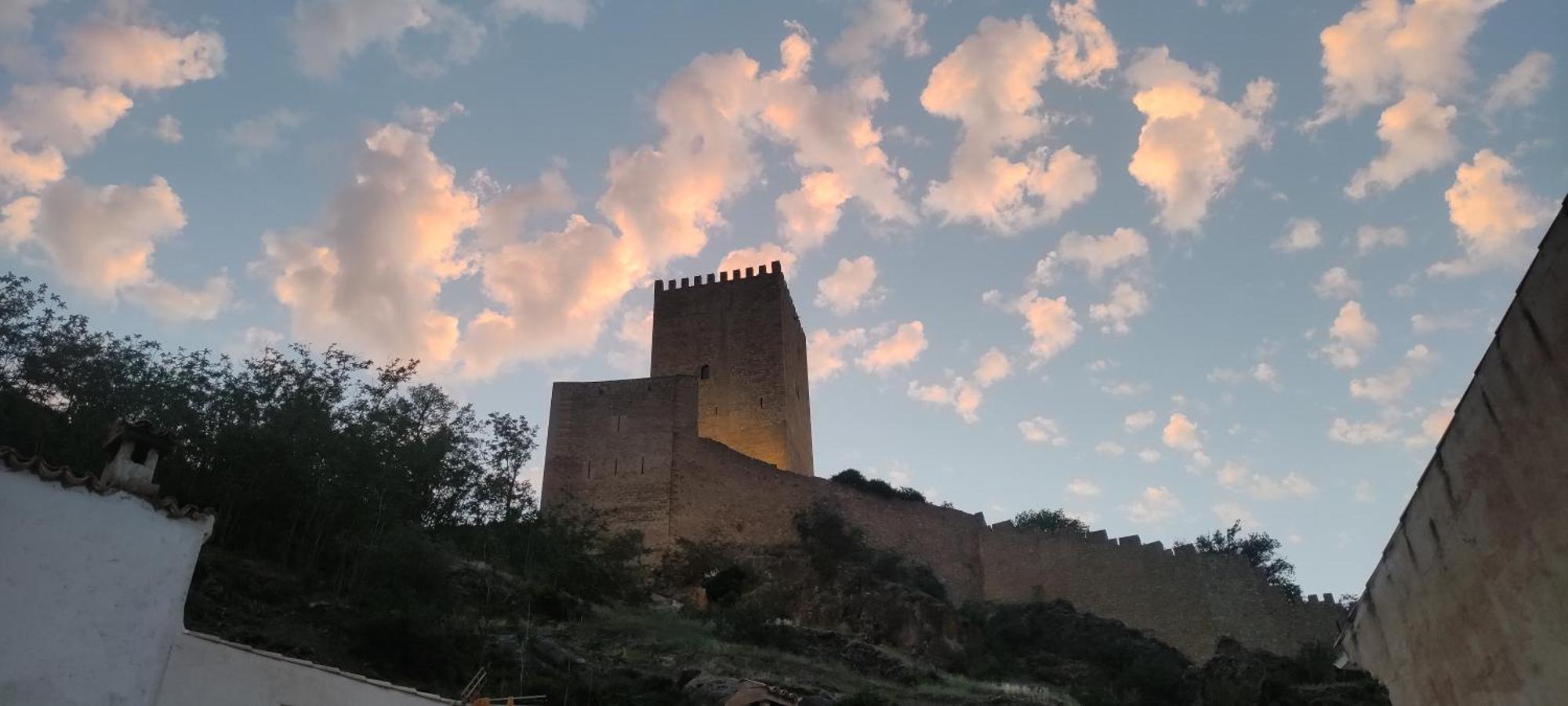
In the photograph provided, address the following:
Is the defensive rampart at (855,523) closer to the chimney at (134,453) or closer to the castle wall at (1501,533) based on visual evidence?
the chimney at (134,453)

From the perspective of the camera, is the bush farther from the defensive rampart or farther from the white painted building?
the white painted building

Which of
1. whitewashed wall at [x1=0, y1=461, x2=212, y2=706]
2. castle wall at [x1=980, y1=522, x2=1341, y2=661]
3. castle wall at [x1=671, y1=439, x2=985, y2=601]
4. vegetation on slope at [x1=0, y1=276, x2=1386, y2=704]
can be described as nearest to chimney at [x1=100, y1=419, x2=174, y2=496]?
whitewashed wall at [x1=0, y1=461, x2=212, y2=706]

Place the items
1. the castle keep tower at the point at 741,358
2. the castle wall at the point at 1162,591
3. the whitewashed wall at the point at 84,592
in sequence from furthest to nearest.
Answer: the castle keep tower at the point at 741,358 < the castle wall at the point at 1162,591 < the whitewashed wall at the point at 84,592

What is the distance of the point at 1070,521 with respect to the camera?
56.9 m

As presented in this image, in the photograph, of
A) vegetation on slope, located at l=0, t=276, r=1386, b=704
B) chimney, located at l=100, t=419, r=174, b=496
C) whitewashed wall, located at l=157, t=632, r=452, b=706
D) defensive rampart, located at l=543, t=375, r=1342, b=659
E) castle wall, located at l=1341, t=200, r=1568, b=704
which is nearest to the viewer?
castle wall, located at l=1341, t=200, r=1568, b=704

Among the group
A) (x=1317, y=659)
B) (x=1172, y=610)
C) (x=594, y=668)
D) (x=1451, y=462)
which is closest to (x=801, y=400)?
(x=1172, y=610)

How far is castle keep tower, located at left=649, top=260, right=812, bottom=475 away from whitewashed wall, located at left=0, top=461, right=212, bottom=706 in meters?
31.4

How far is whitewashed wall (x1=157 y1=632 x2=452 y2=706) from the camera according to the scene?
34.4 ft

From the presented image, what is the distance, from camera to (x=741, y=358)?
43.6 metres

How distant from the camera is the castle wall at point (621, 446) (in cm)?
3512

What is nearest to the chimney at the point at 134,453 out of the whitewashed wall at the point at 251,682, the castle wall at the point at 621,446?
the whitewashed wall at the point at 251,682

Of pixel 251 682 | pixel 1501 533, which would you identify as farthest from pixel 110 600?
pixel 1501 533

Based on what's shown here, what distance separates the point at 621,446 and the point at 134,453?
25222 millimetres

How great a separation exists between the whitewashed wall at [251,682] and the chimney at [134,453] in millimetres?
1569
